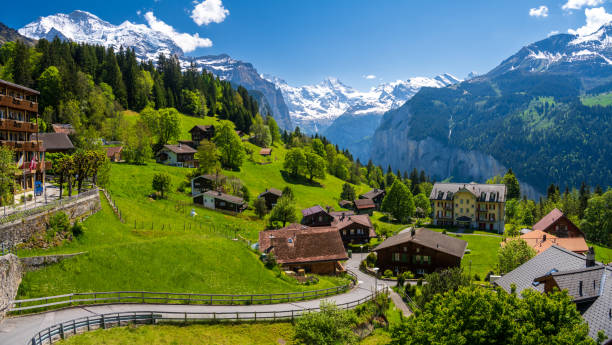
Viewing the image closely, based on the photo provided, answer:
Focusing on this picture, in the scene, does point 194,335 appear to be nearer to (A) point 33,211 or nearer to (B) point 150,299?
(B) point 150,299

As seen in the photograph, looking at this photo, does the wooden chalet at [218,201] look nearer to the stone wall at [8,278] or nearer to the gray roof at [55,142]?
the gray roof at [55,142]

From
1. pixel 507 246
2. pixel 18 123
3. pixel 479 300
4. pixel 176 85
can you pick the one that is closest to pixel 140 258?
pixel 18 123

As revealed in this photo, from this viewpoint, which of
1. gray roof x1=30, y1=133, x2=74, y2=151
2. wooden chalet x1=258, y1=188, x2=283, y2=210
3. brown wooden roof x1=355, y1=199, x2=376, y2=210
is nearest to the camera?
gray roof x1=30, y1=133, x2=74, y2=151

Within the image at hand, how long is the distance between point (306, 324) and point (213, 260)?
555 inches

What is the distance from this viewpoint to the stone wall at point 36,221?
1199 inches

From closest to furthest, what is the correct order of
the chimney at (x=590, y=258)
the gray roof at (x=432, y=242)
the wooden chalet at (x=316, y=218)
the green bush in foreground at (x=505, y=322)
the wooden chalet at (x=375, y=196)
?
the green bush in foreground at (x=505, y=322) → the chimney at (x=590, y=258) → the gray roof at (x=432, y=242) → the wooden chalet at (x=316, y=218) → the wooden chalet at (x=375, y=196)

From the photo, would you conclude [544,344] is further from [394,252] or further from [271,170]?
[271,170]

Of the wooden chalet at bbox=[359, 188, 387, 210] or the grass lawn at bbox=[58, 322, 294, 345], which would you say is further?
the wooden chalet at bbox=[359, 188, 387, 210]

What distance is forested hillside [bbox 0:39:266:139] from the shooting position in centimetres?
10200

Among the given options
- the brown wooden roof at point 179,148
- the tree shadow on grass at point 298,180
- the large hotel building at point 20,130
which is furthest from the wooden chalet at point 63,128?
the tree shadow on grass at point 298,180

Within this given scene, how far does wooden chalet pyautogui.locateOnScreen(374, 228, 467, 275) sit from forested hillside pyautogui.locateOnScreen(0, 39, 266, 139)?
243ft

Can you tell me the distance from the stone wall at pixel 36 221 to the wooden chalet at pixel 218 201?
122 ft

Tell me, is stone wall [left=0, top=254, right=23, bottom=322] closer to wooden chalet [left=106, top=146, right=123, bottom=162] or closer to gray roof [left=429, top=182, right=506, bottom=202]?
wooden chalet [left=106, top=146, right=123, bottom=162]

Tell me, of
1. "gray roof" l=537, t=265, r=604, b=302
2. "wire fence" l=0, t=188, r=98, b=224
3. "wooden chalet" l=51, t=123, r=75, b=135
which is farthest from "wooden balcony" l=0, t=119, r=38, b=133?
"gray roof" l=537, t=265, r=604, b=302
